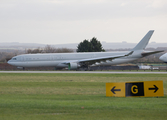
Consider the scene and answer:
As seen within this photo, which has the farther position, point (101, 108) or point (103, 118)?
point (101, 108)

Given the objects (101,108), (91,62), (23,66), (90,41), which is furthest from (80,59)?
(101,108)

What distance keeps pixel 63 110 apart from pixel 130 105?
10.9 feet

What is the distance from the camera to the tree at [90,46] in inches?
3155

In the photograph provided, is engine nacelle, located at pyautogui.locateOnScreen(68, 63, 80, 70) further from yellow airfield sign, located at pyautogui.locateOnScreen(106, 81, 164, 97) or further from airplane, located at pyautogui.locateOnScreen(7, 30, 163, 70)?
yellow airfield sign, located at pyautogui.locateOnScreen(106, 81, 164, 97)

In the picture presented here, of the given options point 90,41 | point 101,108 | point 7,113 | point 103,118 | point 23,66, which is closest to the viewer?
point 103,118

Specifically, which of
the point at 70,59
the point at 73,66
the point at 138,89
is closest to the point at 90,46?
the point at 70,59

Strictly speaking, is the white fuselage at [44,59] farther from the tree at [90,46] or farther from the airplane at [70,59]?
the tree at [90,46]

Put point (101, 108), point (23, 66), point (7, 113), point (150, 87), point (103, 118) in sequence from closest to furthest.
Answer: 1. point (103, 118)
2. point (7, 113)
3. point (101, 108)
4. point (150, 87)
5. point (23, 66)

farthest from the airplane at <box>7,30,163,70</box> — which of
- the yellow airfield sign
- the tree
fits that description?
the yellow airfield sign

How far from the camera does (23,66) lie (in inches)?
1948

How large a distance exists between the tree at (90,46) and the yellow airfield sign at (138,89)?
62854 mm

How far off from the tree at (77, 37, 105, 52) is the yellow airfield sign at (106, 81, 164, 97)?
206 ft

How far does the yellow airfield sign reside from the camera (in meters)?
16.3

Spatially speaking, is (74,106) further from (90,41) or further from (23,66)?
(90,41)
